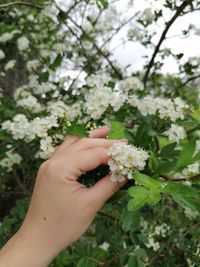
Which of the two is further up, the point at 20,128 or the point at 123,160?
the point at 20,128

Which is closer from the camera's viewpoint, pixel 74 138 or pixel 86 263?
pixel 74 138

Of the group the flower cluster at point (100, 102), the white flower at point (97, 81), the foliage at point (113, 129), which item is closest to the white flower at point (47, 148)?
the foliage at point (113, 129)

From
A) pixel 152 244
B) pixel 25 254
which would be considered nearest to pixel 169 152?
pixel 25 254

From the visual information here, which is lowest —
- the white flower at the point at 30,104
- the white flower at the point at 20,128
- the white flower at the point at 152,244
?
the white flower at the point at 152,244

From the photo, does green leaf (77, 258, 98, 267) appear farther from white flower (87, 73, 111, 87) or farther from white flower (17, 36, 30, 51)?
white flower (17, 36, 30, 51)

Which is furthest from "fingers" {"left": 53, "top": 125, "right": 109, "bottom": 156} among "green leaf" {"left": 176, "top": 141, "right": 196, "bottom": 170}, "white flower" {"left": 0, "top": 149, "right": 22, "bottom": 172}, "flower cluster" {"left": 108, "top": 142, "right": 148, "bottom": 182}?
"white flower" {"left": 0, "top": 149, "right": 22, "bottom": 172}

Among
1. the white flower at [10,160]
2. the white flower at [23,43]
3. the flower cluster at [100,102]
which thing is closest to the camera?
the flower cluster at [100,102]

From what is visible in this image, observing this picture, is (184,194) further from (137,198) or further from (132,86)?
(132,86)

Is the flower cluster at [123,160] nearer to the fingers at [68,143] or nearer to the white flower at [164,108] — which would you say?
the fingers at [68,143]
